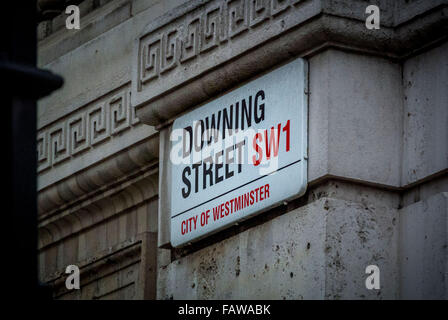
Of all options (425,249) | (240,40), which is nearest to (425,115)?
(425,249)

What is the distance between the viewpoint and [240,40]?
7359mm

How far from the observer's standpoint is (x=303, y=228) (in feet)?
21.6

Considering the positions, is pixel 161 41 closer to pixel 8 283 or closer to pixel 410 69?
pixel 410 69

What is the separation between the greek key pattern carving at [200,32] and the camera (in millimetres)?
7238

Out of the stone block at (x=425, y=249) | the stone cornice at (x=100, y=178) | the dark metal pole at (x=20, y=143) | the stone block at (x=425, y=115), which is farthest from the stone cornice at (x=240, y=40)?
the dark metal pole at (x=20, y=143)

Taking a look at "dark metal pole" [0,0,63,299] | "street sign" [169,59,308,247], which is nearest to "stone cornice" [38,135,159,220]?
"street sign" [169,59,308,247]

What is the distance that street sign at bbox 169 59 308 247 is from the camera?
6.81 metres

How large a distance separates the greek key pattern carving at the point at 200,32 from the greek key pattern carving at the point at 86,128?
27.0 inches

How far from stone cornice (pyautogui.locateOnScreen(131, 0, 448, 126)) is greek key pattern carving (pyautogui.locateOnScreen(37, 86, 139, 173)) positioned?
0.61 metres

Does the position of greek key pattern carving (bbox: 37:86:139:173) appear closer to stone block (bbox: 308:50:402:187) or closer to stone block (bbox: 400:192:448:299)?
stone block (bbox: 308:50:402:187)

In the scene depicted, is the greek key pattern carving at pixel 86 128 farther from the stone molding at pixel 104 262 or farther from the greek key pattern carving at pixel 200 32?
the stone molding at pixel 104 262
